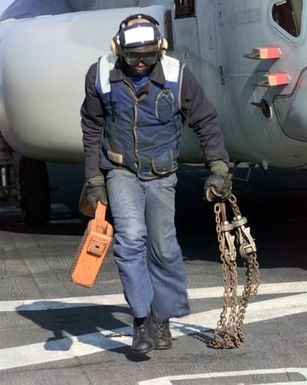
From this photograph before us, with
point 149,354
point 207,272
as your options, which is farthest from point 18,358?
point 207,272

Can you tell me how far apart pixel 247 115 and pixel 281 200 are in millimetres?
4745

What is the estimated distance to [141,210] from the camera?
5.38 meters

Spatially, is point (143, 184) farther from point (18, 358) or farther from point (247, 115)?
point (247, 115)

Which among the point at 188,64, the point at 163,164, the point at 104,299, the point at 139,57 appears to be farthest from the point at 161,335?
the point at 188,64

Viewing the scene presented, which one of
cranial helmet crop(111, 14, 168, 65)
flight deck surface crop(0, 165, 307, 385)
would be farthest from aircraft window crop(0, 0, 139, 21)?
cranial helmet crop(111, 14, 168, 65)

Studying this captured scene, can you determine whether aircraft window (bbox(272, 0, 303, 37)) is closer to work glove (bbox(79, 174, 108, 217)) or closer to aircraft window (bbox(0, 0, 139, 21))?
work glove (bbox(79, 174, 108, 217))

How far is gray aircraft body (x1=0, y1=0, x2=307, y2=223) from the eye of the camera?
6.91 m

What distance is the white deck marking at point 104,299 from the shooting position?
6.83m

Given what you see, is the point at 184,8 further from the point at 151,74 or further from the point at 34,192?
the point at 34,192

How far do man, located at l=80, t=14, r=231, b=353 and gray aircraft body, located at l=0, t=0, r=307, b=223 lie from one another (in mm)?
1590

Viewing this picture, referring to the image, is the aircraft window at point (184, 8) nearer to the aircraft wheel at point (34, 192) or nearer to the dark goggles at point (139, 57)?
the dark goggles at point (139, 57)

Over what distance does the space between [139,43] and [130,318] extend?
2026mm

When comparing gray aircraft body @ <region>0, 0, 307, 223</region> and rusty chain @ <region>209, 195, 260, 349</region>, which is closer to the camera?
rusty chain @ <region>209, 195, 260, 349</region>

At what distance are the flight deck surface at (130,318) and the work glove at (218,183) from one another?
3.04ft
